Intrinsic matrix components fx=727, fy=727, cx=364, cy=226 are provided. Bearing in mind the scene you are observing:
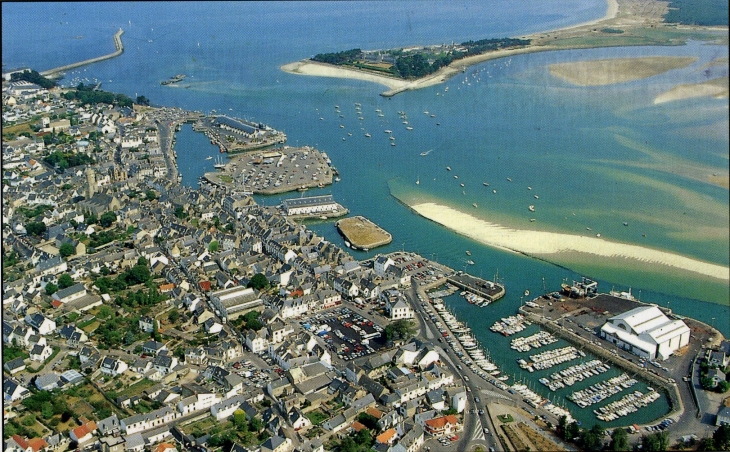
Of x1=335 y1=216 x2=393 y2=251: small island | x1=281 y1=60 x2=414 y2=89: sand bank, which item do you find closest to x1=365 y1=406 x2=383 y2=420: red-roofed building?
x1=335 y1=216 x2=393 y2=251: small island

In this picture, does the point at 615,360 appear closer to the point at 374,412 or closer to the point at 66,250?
the point at 374,412

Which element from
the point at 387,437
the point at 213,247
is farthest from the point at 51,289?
the point at 387,437

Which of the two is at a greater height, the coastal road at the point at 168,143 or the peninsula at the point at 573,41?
the peninsula at the point at 573,41

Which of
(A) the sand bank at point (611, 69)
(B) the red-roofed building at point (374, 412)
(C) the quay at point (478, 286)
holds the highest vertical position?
(A) the sand bank at point (611, 69)

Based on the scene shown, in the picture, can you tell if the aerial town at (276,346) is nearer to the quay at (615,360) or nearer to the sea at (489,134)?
the quay at (615,360)

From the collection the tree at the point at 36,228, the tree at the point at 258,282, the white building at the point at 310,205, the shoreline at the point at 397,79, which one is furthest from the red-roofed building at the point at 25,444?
the shoreline at the point at 397,79

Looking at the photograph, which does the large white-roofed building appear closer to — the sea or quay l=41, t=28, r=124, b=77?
the sea
